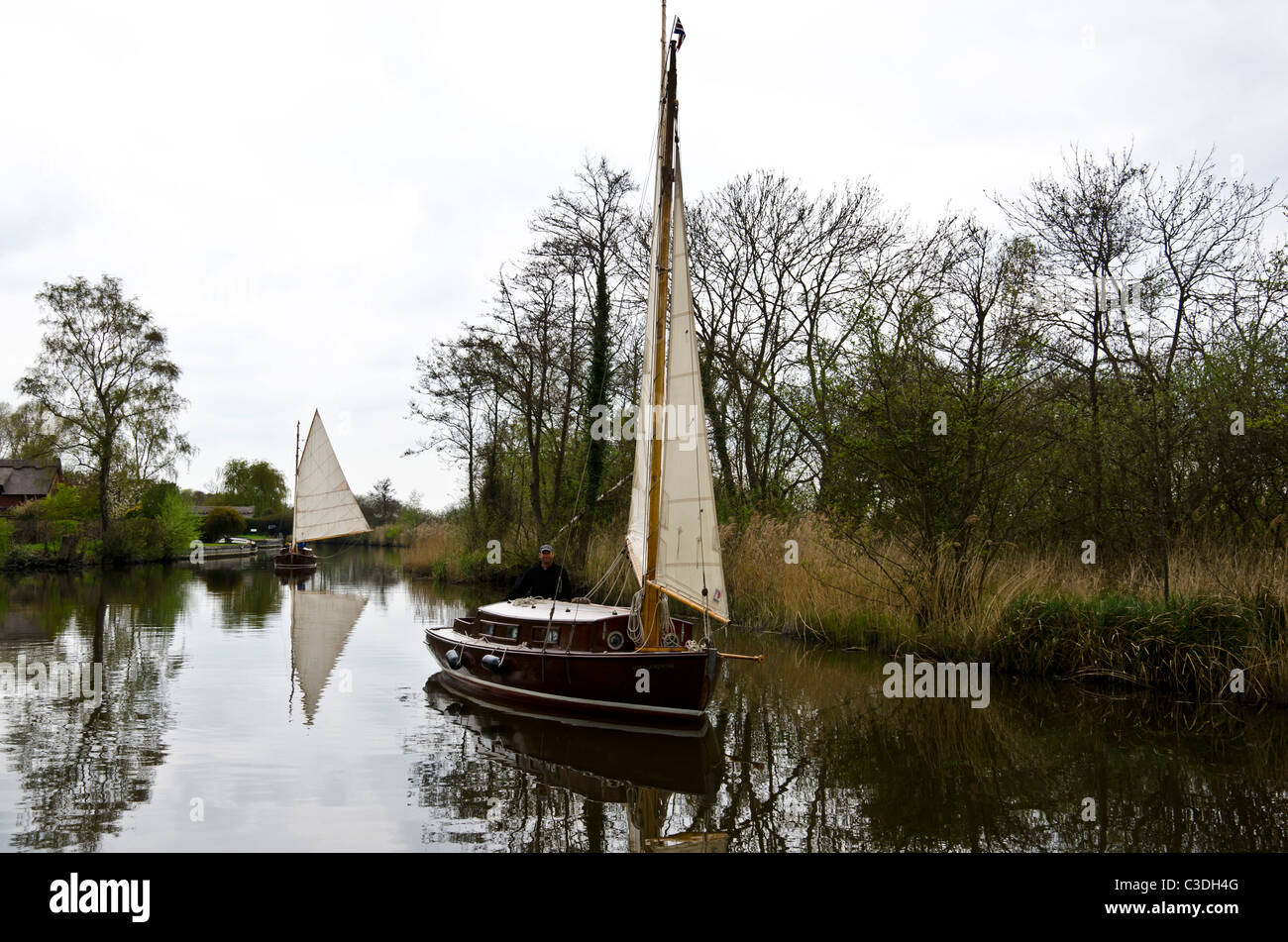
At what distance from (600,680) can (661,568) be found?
1.62m

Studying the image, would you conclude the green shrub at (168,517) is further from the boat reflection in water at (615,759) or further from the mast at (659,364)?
the mast at (659,364)

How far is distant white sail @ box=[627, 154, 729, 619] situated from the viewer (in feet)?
36.7

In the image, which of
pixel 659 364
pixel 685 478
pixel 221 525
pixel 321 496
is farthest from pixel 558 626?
pixel 221 525

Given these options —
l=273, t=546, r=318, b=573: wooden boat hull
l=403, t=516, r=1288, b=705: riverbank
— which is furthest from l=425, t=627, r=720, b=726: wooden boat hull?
l=273, t=546, r=318, b=573: wooden boat hull

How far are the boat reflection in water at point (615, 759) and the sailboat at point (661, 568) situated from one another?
0.35 meters

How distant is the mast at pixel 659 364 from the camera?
1153 cm

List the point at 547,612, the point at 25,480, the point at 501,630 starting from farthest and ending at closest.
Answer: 1. the point at 25,480
2. the point at 501,630
3. the point at 547,612

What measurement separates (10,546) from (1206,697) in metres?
44.0

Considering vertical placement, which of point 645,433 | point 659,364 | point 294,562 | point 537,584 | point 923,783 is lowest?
point 923,783

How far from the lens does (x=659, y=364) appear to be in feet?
38.3

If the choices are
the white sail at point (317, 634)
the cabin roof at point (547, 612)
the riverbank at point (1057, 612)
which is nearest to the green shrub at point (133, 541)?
the white sail at point (317, 634)

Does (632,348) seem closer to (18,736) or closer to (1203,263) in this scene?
(1203,263)

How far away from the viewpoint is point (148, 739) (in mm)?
10180

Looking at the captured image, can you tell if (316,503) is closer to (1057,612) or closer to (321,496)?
(321,496)
